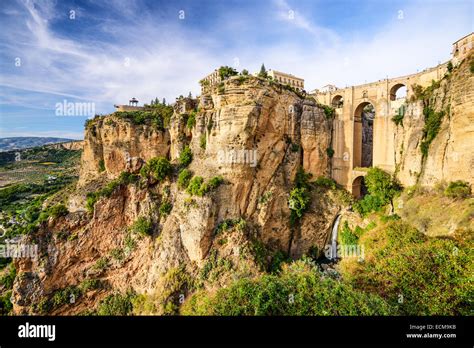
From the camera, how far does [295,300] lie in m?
9.03

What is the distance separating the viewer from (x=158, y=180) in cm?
2578

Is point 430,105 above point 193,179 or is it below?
above

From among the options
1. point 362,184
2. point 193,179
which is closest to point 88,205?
point 193,179

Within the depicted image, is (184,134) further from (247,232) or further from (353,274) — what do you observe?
(353,274)

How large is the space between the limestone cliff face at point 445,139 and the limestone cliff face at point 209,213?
7.54 meters


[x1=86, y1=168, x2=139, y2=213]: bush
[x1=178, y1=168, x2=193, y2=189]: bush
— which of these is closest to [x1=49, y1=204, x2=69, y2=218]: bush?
[x1=86, y1=168, x2=139, y2=213]: bush

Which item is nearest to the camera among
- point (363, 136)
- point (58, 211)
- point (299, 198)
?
point (58, 211)

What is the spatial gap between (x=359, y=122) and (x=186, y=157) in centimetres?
1976

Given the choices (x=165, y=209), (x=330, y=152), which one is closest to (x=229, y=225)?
(x=165, y=209)

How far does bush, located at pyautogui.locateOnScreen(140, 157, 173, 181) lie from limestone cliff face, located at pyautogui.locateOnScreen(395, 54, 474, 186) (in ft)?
74.0

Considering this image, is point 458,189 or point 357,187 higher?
point 458,189

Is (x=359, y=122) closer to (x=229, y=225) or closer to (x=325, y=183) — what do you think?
(x=325, y=183)

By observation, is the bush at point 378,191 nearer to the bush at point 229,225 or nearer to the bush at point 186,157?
the bush at point 229,225
